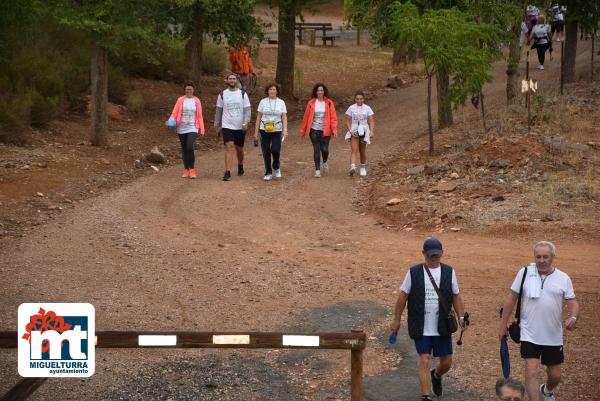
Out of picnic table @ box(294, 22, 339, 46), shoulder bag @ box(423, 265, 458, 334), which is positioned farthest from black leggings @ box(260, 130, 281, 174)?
picnic table @ box(294, 22, 339, 46)

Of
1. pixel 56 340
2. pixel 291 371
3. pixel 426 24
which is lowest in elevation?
pixel 291 371

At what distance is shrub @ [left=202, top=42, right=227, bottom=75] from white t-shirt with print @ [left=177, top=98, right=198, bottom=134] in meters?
14.5

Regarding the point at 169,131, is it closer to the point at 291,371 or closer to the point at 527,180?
the point at 527,180

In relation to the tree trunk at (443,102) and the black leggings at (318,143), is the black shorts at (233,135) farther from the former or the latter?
the tree trunk at (443,102)

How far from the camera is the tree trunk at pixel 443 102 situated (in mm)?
22755

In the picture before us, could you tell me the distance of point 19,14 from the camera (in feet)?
64.2

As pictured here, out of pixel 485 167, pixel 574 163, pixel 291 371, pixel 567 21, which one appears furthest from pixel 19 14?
pixel 567 21

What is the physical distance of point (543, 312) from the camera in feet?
28.5

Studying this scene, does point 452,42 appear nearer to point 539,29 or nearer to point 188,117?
point 188,117

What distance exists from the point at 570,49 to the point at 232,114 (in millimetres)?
14396

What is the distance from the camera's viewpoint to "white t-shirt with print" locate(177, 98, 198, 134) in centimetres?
1861

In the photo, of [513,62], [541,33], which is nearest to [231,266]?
[513,62]

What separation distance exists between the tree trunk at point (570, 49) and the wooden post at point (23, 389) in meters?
23.5

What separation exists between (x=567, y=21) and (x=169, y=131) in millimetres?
11771
